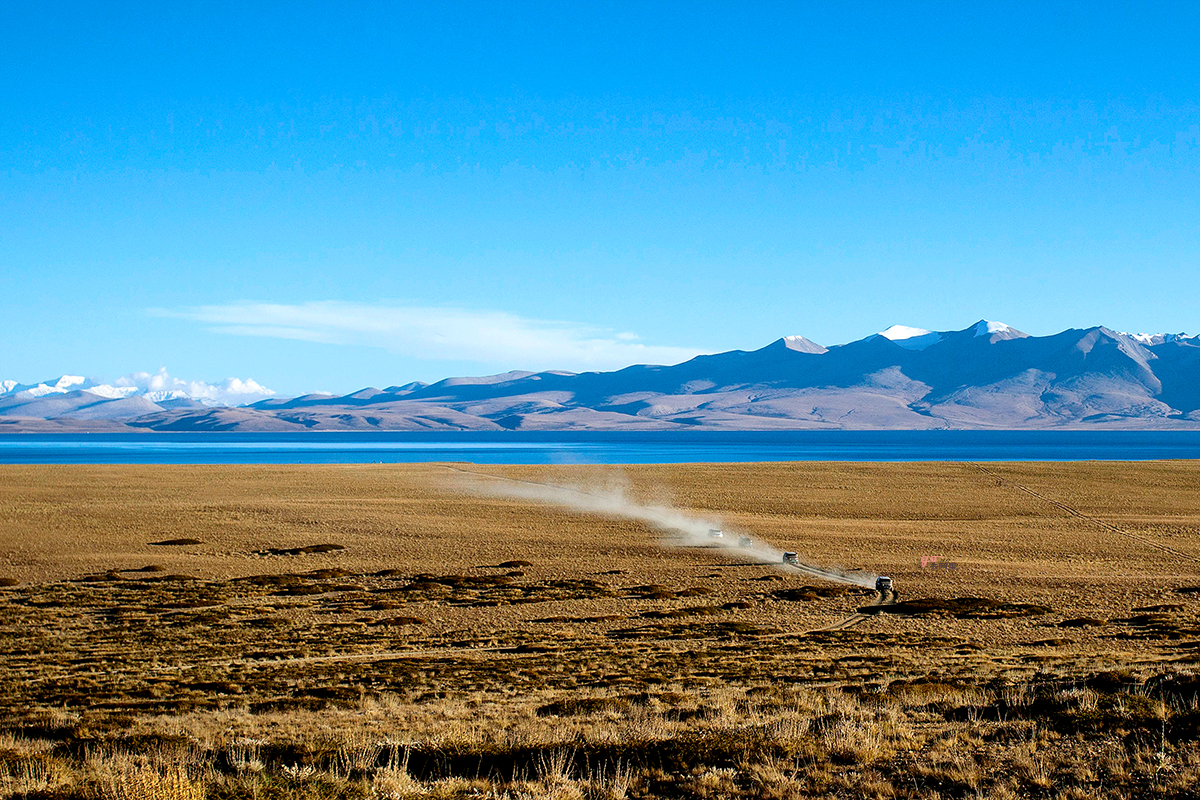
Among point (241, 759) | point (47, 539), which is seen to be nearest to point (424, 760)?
point (241, 759)

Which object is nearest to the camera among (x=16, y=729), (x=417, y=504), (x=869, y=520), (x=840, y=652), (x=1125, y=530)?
(x=16, y=729)

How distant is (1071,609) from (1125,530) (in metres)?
27.5

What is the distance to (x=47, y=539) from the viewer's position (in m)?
49.6

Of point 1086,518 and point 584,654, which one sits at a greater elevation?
point 584,654

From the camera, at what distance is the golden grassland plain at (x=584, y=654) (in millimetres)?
10391

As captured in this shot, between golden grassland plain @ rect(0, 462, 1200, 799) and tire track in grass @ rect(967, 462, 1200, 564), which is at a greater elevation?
golden grassland plain @ rect(0, 462, 1200, 799)

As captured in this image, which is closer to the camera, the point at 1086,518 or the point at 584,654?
the point at 584,654

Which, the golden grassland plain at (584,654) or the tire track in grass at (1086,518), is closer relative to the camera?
the golden grassland plain at (584,654)

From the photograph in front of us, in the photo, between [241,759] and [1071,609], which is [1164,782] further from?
[1071,609]

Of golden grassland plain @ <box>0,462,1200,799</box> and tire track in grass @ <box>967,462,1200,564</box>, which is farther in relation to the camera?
tire track in grass @ <box>967,462,1200,564</box>

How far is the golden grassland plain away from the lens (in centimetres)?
1039

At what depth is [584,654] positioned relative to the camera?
24047 mm

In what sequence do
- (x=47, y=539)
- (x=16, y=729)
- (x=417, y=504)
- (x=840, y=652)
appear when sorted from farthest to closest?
(x=417, y=504) < (x=47, y=539) < (x=840, y=652) < (x=16, y=729)

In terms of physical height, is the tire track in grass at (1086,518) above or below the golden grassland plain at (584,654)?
A: below
